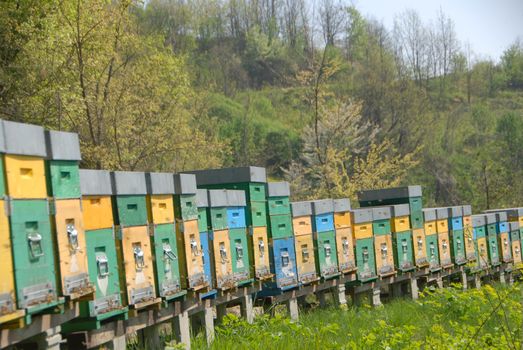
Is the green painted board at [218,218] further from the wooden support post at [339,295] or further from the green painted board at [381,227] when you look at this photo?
the green painted board at [381,227]

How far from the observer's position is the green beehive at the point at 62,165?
828 cm

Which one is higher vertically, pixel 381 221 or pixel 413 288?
pixel 381 221

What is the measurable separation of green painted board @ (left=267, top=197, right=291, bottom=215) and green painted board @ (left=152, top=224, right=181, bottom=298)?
4.18 m

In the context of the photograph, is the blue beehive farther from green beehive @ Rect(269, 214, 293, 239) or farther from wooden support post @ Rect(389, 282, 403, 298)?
wooden support post @ Rect(389, 282, 403, 298)

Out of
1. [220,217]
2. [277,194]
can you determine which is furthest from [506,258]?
[220,217]

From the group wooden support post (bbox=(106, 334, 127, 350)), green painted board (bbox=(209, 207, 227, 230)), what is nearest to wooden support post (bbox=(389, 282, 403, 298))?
green painted board (bbox=(209, 207, 227, 230))

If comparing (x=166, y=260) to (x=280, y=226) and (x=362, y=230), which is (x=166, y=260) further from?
(x=362, y=230)

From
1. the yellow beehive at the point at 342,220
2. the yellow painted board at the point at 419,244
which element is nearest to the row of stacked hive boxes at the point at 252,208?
the yellow beehive at the point at 342,220

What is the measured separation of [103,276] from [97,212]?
26.9 inches

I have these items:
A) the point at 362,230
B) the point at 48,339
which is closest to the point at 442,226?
the point at 362,230

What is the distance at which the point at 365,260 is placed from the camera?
19344mm

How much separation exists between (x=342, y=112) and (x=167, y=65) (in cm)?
1130

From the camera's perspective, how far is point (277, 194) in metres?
15.8

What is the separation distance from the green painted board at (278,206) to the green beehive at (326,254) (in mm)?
1294
